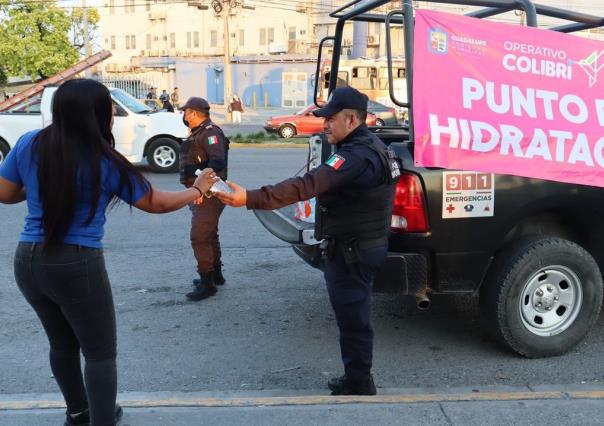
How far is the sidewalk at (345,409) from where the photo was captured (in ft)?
10.3

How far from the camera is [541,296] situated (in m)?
3.99

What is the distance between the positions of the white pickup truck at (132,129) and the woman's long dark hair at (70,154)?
33.5ft

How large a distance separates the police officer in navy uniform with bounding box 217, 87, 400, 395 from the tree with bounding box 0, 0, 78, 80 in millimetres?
31365

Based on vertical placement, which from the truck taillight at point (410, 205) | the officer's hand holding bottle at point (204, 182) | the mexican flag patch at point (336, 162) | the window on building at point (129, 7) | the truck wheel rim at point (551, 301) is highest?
the window on building at point (129, 7)

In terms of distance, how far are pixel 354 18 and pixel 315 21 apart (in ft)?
165

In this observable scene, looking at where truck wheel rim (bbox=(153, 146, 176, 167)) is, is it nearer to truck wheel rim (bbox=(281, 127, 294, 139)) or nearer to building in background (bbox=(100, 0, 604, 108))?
truck wheel rim (bbox=(281, 127, 294, 139))

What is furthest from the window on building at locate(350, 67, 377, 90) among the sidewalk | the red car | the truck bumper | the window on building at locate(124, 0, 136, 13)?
the window on building at locate(124, 0, 136, 13)

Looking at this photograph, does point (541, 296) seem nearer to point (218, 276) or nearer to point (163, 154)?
point (218, 276)

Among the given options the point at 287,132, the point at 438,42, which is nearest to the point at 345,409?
the point at 438,42

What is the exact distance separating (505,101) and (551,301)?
4.27 feet

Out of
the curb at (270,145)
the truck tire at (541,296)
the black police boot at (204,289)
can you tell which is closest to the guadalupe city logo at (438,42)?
the truck tire at (541,296)

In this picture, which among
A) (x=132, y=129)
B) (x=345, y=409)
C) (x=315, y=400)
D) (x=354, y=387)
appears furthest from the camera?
(x=132, y=129)

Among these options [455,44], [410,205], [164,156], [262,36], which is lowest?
[164,156]

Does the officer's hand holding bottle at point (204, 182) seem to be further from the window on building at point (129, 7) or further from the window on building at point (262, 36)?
the window on building at point (129, 7)
